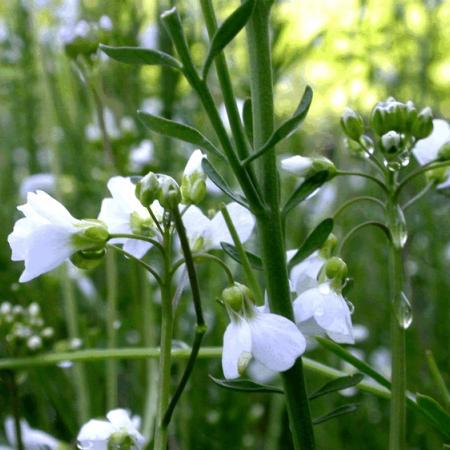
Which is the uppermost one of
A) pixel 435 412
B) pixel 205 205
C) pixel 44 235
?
pixel 205 205

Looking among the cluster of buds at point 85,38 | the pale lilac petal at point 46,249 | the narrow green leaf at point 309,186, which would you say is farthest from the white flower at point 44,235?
the cluster of buds at point 85,38

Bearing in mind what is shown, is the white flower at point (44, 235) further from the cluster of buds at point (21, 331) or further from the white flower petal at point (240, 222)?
the cluster of buds at point (21, 331)

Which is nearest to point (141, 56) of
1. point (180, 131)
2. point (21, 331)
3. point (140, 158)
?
point (180, 131)

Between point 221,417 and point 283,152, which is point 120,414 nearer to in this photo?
point 221,417

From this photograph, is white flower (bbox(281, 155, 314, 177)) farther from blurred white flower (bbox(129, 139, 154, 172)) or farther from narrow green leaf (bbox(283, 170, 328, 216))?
blurred white flower (bbox(129, 139, 154, 172))

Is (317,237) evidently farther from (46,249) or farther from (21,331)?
(21,331)
